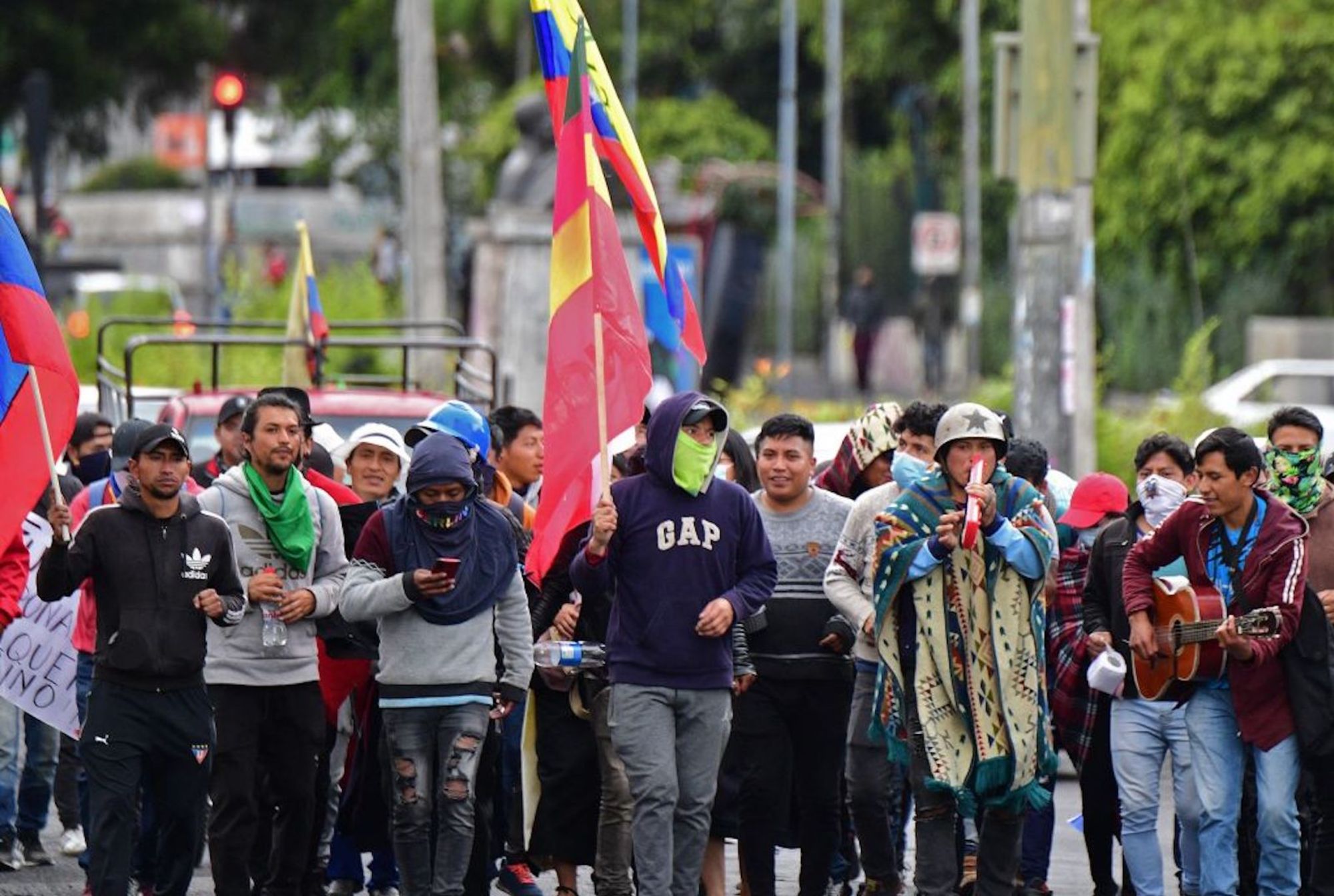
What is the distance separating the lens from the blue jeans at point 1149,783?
384 inches

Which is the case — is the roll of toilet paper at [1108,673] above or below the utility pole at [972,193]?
below

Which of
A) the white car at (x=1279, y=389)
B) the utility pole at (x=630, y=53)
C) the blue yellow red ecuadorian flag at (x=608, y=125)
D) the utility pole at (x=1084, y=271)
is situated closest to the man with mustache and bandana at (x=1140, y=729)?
the blue yellow red ecuadorian flag at (x=608, y=125)

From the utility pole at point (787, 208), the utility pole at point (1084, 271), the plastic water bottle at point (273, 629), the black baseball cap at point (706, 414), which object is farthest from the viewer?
the utility pole at point (787, 208)

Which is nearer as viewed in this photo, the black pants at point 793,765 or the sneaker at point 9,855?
the black pants at point 793,765

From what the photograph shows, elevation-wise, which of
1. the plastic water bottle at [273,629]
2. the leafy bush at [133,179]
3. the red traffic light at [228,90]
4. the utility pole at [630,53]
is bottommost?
the plastic water bottle at [273,629]

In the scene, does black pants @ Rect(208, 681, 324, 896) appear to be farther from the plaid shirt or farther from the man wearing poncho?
the plaid shirt

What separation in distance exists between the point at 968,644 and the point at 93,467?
4.55m

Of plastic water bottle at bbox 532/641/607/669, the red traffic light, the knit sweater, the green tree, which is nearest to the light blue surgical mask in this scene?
the knit sweater

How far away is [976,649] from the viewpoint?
897cm

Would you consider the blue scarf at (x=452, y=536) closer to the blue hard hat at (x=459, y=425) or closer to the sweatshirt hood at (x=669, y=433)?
the blue hard hat at (x=459, y=425)

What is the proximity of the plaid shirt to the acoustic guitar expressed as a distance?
781 mm

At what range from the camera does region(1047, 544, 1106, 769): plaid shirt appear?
1027 centimetres

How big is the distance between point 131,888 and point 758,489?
2.72 m

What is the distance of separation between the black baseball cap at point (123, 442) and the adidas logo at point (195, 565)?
0.78 m
